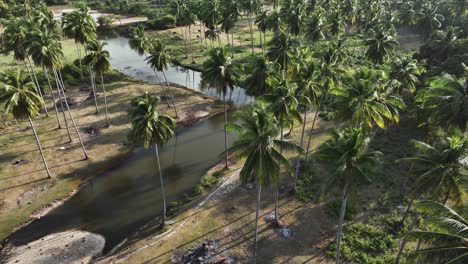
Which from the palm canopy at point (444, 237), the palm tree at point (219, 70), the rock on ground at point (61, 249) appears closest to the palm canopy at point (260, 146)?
the palm canopy at point (444, 237)

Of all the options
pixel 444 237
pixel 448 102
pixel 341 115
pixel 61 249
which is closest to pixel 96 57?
pixel 61 249

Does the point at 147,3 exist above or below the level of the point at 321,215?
above

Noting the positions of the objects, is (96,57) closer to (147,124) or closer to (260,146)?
(147,124)

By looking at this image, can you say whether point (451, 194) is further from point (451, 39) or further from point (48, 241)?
point (451, 39)

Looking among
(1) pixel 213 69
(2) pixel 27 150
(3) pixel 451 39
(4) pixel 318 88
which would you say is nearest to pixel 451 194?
(4) pixel 318 88

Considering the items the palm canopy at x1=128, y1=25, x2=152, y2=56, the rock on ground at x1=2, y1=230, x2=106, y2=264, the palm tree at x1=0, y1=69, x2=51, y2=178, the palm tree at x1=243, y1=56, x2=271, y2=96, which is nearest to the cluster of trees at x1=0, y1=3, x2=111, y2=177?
the palm tree at x1=0, y1=69, x2=51, y2=178

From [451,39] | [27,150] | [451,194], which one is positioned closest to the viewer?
[451,194]
